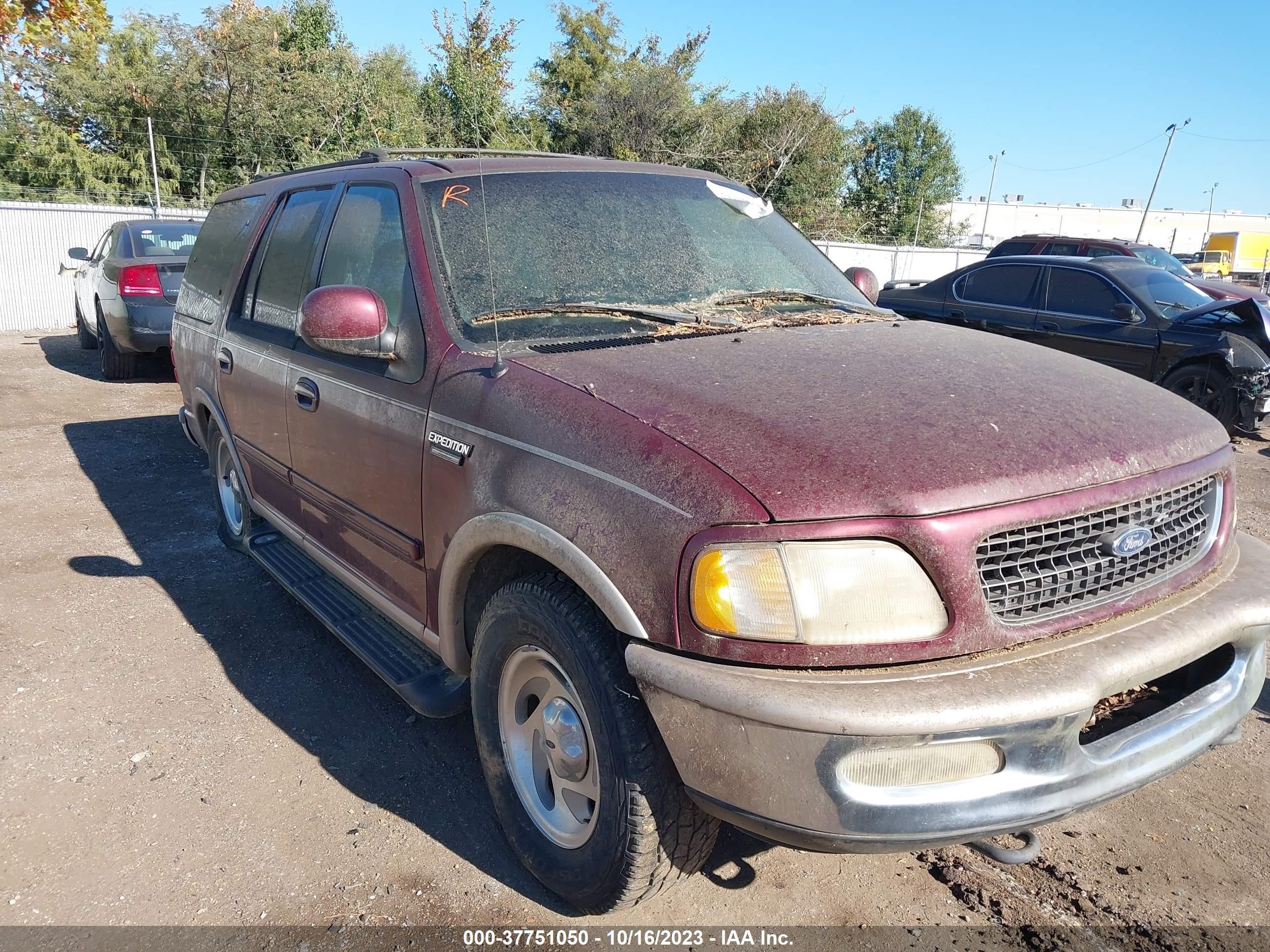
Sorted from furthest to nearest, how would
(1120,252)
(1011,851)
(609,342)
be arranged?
(1120,252) → (609,342) → (1011,851)

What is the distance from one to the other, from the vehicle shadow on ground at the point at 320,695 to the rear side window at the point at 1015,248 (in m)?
15.2

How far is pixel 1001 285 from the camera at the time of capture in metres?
9.34

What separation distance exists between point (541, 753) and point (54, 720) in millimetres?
2155

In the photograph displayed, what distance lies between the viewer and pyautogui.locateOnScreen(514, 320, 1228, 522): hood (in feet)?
6.24

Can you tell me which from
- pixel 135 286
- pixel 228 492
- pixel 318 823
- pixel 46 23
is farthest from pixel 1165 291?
pixel 46 23

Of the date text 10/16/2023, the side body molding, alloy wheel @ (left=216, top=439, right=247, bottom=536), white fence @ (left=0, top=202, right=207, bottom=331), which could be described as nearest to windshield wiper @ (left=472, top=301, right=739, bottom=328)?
the side body molding

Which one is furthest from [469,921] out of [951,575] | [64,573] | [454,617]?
[64,573]

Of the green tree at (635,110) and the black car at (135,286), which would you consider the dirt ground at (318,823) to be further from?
the green tree at (635,110)

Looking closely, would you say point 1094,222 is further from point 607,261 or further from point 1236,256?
point 607,261

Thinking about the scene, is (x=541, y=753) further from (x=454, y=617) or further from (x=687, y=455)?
(x=687, y=455)

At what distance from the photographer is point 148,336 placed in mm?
9484

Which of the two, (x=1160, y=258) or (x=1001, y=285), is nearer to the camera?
(x=1001, y=285)

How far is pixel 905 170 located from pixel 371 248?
42554 mm

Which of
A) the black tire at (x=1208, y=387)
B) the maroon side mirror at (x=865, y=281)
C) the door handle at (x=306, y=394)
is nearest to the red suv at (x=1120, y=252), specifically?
the black tire at (x=1208, y=387)
